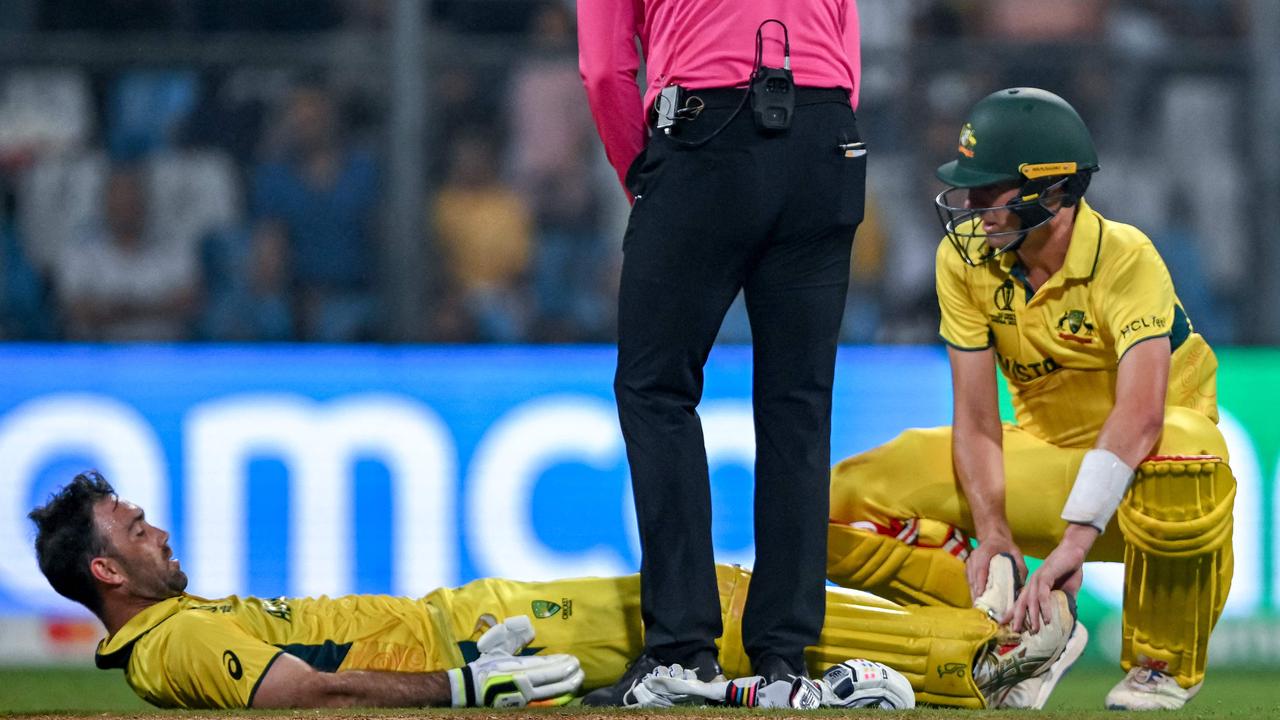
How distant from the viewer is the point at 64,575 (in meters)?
4.34

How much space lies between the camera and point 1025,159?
431 centimetres

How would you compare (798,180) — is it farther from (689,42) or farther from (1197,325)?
(1197,325)

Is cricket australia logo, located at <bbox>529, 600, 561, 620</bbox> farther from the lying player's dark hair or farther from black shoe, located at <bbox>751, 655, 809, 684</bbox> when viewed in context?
the lying player's dark hair

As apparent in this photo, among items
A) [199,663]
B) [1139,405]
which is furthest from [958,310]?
[199,663]

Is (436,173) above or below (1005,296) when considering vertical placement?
above

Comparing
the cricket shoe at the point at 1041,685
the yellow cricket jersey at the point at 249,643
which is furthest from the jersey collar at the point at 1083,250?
the yellow cricket jersey at the point at 249,643

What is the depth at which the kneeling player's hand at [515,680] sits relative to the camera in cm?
397

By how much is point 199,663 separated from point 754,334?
1452mm

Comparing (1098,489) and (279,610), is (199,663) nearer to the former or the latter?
(279,610)

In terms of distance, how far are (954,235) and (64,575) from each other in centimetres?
235

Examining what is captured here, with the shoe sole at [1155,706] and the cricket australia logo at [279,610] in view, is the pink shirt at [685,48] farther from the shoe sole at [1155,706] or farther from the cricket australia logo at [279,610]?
the shoe sole at [1155,706]

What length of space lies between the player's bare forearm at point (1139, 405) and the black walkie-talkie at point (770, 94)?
1.06m

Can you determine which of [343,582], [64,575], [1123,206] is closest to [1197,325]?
[1123,206]

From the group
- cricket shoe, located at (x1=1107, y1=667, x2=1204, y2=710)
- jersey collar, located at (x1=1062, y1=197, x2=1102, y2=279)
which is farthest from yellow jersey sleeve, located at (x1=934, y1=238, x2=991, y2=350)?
cricket shoe, located at (x1=1107, y1=667, x2=1204, y2=710)
